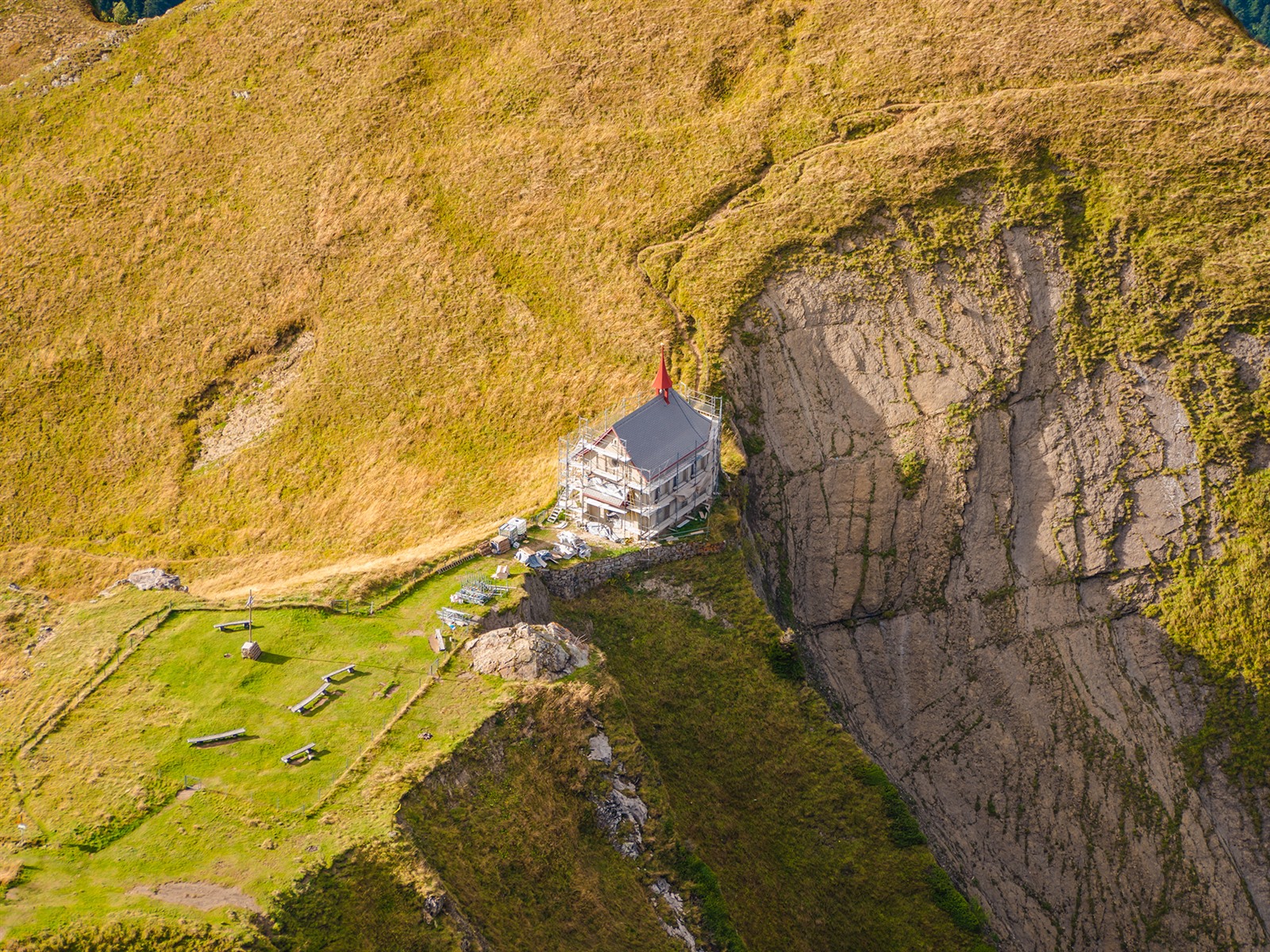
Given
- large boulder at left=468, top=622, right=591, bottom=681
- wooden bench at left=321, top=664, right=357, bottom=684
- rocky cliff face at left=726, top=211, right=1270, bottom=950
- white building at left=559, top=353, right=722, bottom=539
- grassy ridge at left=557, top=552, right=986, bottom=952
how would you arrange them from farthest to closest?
rocky cliff face at left=726, top=211, right=1270, bottom=950 → white building at left=559, top=353, right=722, bottom=539 → grassy ridge at left=557, top=552, right=986, bottom=952 → large boulder at left=468, top=622, right=591, bottom=681 → wooden bench at left=321, top=664, right=357, bottom=684

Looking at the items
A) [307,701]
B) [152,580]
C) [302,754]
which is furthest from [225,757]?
[152,580]

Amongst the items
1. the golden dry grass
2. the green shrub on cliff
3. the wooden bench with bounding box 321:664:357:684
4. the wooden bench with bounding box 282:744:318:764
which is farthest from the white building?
the green shrub on cliff

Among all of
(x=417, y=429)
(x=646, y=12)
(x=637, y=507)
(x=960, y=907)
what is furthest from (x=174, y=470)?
(x=960, y=907)

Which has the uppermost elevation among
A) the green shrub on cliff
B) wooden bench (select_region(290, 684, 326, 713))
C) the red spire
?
the red spire

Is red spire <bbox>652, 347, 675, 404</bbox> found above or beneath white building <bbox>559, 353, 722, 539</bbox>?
above

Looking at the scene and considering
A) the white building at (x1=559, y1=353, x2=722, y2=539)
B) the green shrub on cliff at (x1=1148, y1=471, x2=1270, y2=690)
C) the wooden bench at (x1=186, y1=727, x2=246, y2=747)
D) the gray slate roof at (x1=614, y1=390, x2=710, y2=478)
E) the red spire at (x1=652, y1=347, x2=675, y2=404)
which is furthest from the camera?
the green shrub on cliff at (x1=1148, y1=471, x2=1270, y2=690)

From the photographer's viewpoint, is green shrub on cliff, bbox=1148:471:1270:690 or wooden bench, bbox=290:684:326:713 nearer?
wooden bench, bbox=290:684:326:713

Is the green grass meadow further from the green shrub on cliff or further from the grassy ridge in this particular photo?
the green shrub on cliff
